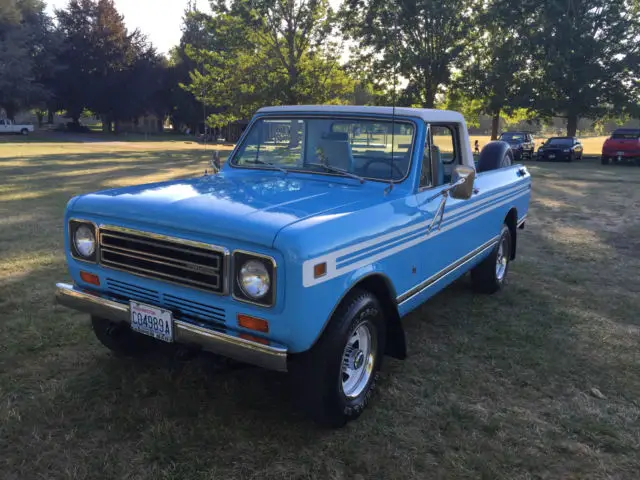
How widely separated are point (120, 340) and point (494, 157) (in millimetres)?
4818

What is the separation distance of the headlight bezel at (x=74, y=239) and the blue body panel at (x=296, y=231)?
0.04 metres

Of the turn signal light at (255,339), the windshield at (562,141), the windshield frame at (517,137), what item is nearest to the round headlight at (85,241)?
the turn signal light at (255,339)

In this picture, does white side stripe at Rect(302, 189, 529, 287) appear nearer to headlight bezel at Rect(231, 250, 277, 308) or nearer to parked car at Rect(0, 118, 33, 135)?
headlight bezel at Rect(231, 250, 277, 308)

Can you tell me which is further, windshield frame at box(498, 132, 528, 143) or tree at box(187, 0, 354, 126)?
windshield frame at box(498, 132, 528, 143)

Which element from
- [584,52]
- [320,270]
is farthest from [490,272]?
[584,52]

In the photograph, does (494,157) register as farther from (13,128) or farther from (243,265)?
(13,128)

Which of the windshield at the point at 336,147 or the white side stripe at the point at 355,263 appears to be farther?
the windshield at the point at 336,147

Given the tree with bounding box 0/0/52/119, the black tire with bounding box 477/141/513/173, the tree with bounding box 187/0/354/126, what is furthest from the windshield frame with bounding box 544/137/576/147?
the tree with bounding box 0/0/52/119

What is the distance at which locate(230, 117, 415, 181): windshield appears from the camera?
408 cm

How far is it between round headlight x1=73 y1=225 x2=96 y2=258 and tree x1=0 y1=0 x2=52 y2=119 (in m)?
48.3

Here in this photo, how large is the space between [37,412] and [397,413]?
230 centimetres

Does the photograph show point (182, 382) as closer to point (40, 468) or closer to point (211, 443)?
point (211, 443)

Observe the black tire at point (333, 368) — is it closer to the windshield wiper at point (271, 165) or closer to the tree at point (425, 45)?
the windshield wiper at point (271, 165)

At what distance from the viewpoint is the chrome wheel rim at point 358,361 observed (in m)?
3.38
